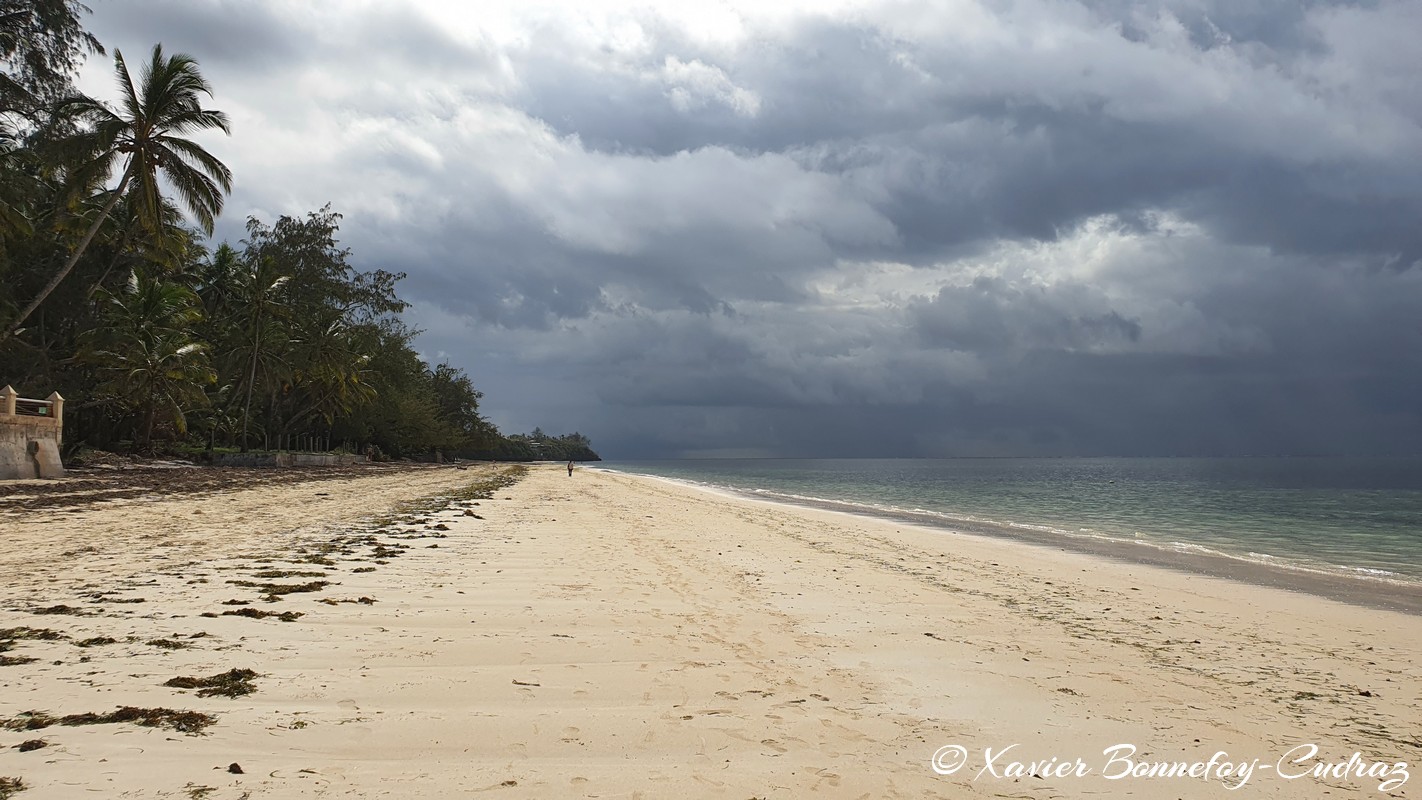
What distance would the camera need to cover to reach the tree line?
23.4 m

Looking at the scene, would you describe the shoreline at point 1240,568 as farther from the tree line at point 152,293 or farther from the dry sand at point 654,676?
the tree line at point 152,293

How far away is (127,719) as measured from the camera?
3693 mm

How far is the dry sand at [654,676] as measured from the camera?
350cm

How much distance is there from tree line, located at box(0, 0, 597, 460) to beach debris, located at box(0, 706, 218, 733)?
25.9m

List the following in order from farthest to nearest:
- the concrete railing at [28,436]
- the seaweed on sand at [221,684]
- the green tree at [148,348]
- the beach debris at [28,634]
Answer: the green tree at [148,348]
the concrete railing at [28,436]
the beach debris at [28,634]
the seaweed on sand at [221,684]

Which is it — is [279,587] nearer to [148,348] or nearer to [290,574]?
[290,574]

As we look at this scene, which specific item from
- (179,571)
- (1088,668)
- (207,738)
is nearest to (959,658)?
(1088,668)

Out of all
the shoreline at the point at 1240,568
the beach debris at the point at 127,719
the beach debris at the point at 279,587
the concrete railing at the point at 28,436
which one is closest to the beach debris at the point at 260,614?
the beach debris at the point at 279,587

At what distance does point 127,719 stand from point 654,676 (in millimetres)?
2856

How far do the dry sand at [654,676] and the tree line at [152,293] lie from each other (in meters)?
19.5

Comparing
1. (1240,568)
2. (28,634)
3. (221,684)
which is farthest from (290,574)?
(1240,568)

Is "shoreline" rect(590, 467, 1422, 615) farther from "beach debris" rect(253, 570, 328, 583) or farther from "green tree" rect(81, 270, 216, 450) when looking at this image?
"green tree" rect(81, 270, 216, 450)

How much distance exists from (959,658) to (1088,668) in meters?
0.99

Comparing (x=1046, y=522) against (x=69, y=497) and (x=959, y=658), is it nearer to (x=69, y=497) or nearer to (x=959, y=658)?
(x=959, y=658)
